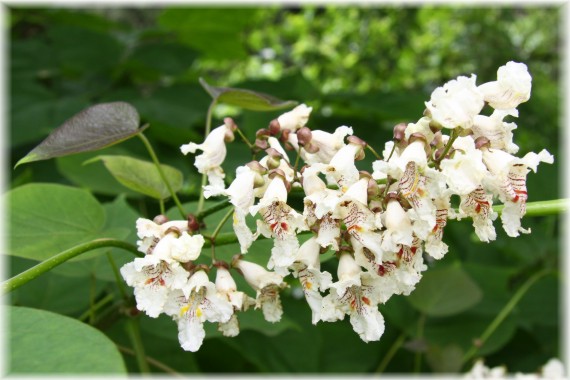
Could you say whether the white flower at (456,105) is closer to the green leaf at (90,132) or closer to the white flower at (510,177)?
the white flower at (510,177)

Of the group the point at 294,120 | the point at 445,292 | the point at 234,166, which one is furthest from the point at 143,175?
the point at 445,292

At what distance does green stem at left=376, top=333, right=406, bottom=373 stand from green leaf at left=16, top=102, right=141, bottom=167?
889 millimetres

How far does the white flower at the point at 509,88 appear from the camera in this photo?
76 cm

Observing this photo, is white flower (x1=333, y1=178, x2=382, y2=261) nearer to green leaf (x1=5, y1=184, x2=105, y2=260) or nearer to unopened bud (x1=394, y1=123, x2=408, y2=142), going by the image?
unopened bud (x1=394, y1=123, x2=408, y2=142)

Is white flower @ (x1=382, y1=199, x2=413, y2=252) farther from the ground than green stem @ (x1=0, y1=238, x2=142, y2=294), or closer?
A: farther from the ground

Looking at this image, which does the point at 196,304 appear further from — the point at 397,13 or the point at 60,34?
the point at 397,13

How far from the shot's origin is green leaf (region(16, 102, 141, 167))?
0.84 meters

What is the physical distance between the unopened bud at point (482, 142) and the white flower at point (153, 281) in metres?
0.35

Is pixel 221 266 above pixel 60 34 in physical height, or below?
below

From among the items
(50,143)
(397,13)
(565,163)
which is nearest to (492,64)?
(397,13)

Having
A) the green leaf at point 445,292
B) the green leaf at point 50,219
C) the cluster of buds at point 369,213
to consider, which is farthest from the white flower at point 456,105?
the green leaf at point 445,292

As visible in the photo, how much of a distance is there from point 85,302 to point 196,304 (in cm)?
51

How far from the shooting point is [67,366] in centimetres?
63

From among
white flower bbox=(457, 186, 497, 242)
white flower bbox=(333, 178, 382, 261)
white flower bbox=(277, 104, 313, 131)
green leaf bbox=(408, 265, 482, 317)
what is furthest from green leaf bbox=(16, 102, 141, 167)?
green leaf bbox=(408, 265, 482, 317)
